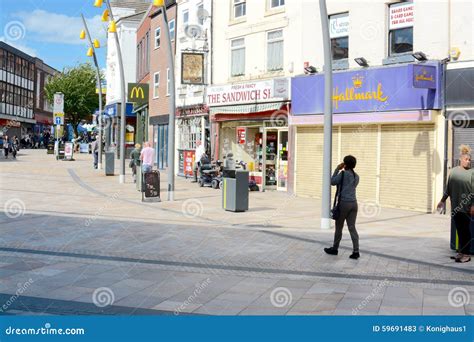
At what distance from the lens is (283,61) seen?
20703 mm

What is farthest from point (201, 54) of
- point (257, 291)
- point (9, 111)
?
point (9, 111)

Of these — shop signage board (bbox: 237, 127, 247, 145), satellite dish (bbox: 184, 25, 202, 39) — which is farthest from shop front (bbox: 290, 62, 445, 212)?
satellite dish (bbox: 184, 25, 202, 39)

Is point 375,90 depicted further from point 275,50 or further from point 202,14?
point 202,14

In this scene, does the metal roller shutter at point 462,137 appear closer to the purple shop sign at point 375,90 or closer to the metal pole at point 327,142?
→ the purple shop sign at point 375,90

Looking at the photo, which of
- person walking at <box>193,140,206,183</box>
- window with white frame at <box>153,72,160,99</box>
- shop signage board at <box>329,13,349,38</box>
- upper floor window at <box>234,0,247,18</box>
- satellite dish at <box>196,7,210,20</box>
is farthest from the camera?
window with white frame at <box>153,72,160,99</box>

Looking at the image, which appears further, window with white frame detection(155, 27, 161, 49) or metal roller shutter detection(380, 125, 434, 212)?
window with white frame detection(155, 27, 161, 49)

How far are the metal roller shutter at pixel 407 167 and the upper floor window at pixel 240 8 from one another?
8602 millimetres

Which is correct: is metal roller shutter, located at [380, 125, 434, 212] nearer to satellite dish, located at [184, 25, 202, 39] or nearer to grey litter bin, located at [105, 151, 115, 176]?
satellite dish, located at [184, 25, 202, 39]

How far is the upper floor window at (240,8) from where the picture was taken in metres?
22.9

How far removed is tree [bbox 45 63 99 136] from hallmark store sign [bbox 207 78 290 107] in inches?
1888

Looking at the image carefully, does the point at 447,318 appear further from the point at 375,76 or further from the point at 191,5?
the point at 191,5

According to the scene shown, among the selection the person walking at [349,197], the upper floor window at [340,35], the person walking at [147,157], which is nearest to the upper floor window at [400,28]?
the upper floor window at [340,35]

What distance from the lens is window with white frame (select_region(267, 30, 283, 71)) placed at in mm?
20938

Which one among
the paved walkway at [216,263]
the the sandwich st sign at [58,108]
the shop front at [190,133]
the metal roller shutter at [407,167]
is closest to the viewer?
the paved walkway at [216,263]
